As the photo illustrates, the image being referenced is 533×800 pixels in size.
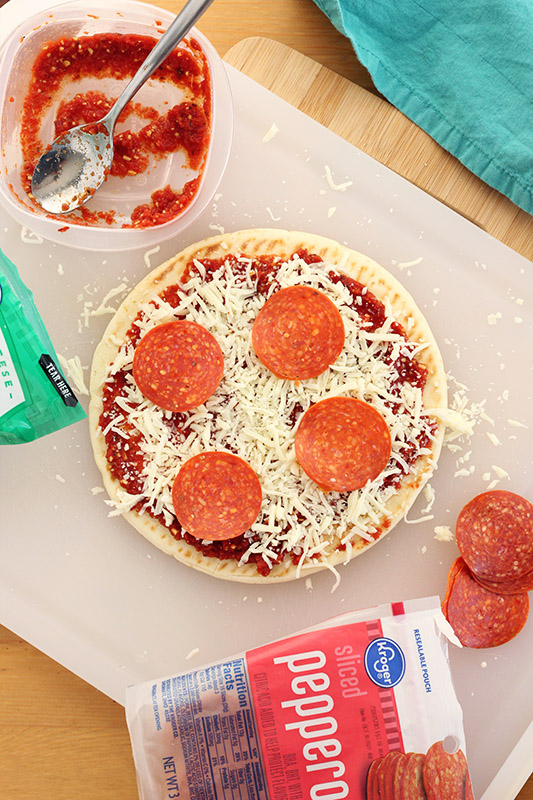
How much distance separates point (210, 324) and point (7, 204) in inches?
34.4

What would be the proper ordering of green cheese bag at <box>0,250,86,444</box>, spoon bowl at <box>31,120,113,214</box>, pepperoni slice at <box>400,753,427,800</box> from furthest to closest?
spoon bowl at <box>31,120,113,214</box>
green cheese bag at <box>0,250,86,444</box>
pepperoni slice at <box>400,753,427,800</box>

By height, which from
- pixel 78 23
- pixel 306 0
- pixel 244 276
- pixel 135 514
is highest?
pixel 306 0

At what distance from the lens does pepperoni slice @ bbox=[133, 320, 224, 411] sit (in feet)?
7.43

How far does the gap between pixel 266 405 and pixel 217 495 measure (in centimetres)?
36

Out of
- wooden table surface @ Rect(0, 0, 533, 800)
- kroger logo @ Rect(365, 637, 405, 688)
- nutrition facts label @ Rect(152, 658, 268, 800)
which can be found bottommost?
wooden table surface @ Rect(0, 0, 533, 800)

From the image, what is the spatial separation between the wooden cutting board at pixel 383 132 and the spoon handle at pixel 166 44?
1.78 feet

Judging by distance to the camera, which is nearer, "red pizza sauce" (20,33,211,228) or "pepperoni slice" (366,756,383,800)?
"pepperoni slice" (366,756,383,800)

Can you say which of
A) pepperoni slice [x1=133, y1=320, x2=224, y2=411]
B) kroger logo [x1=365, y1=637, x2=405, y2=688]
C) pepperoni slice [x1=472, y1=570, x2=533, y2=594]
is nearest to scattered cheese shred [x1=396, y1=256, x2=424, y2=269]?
pepperoni slice [x1=133, y1=320, x2=224, y2=411]

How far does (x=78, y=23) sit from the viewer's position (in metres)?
2.37

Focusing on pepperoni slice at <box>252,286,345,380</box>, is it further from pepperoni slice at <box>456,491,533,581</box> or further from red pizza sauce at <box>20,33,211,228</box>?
pepperoni slice at <box>456,491,533,581</box>

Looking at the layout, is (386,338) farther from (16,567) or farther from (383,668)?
(16,567)

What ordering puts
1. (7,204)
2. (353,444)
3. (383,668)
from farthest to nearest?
1. (7,204)
2. (353,444)
3. (383,668)

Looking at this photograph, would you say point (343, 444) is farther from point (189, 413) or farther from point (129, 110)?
point (129, 110)

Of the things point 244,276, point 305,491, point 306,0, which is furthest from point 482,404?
point 306,0
